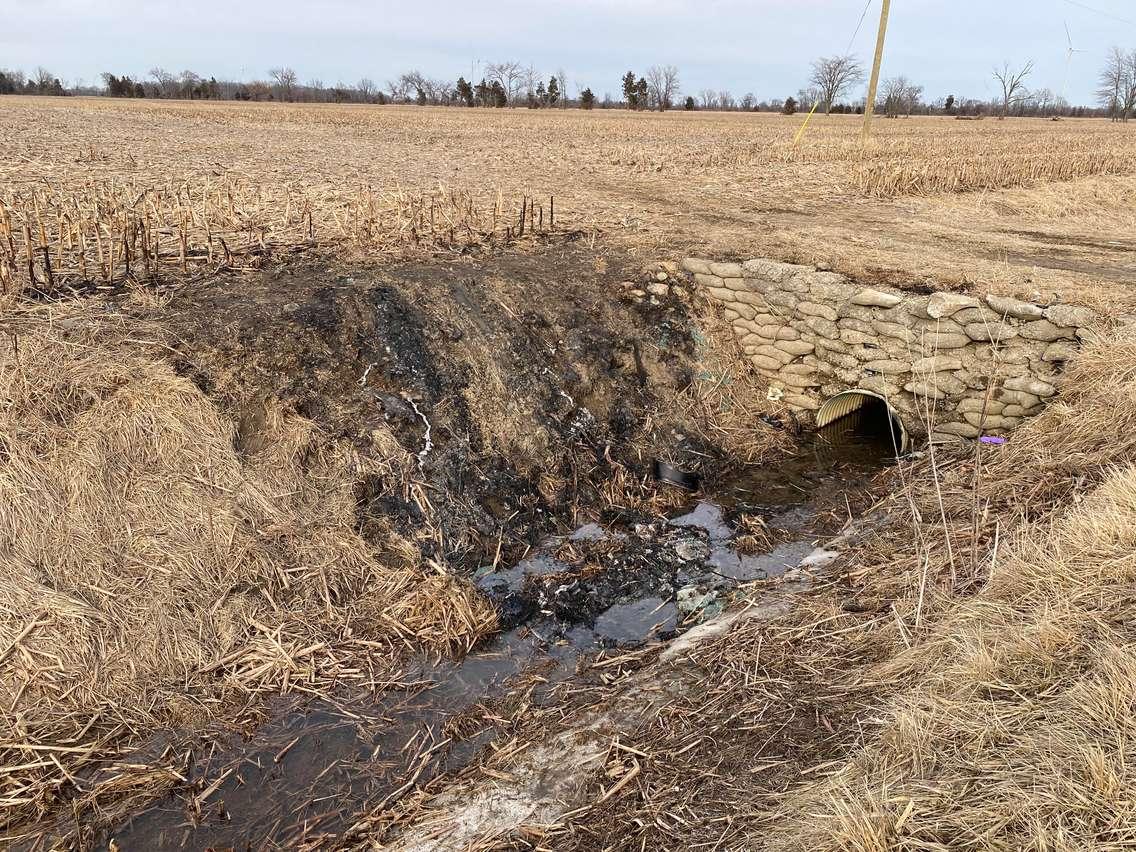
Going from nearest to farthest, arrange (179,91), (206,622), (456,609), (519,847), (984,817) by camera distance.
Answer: (984,817)
(519,847)
(206,622)
(456,609)
(179,91)

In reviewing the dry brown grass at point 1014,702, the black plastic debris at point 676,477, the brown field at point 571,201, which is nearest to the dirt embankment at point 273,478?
the black plastic debris at point 676,477

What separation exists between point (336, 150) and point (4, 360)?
47.1ft

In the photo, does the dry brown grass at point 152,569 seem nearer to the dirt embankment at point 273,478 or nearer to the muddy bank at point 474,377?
the dirt embankment at point 273,478

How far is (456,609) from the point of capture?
203 inches

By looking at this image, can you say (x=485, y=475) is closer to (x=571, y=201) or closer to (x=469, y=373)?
(x=469, y=373)

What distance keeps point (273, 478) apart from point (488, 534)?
5.53 feet

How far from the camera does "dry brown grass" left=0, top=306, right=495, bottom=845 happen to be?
4.15 m

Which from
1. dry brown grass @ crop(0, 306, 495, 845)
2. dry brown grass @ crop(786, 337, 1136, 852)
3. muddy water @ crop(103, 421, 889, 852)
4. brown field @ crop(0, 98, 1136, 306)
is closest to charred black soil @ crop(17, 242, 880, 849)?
muddy water @ crop(103, 421, 889, 852)

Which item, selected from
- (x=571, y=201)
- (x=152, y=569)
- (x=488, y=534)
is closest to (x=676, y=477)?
(x=488, y=534)

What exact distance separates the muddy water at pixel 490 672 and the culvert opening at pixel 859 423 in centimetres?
103

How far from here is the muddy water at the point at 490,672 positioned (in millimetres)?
3723

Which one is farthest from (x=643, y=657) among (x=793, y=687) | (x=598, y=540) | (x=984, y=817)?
(x=984, y=817)

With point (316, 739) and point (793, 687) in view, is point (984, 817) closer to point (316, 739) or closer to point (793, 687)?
point (793, 687)

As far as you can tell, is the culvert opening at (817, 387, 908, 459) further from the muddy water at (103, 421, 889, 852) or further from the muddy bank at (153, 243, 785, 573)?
the muddy water at (103, 421, 889, 852)
